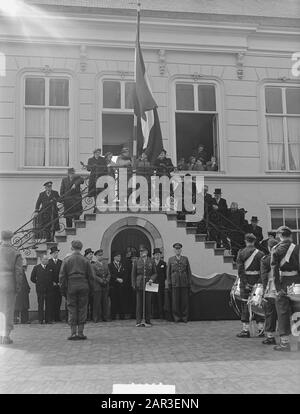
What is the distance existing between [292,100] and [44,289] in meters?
10.4

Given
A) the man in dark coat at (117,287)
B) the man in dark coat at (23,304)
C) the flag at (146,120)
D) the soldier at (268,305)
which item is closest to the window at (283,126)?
the flag at (146,120)

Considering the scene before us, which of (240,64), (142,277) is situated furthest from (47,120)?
(142,277)

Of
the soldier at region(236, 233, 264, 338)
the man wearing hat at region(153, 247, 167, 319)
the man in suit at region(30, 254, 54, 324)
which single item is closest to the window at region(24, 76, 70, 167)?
the man in suit at region(30, 254, 54, 324)

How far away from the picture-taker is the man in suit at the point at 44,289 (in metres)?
12.9

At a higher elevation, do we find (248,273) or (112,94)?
(112,94)

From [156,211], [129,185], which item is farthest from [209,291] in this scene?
[129,185]

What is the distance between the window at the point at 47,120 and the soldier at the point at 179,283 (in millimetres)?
5660

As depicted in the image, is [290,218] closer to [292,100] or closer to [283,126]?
[283,126]

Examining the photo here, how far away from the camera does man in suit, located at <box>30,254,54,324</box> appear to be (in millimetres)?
12883

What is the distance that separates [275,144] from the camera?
18.0 metres

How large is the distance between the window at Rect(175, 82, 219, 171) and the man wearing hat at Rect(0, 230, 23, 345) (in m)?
8.65

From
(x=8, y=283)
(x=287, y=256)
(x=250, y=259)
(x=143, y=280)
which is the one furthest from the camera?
(x=143, y=280)

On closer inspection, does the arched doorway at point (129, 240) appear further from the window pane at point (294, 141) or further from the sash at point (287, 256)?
the window pane at point (294, 141)

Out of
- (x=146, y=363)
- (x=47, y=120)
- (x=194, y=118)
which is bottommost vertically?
(x=146, y=363)
